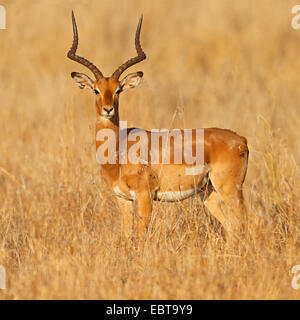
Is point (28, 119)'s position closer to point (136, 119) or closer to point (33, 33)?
point (136, 119)

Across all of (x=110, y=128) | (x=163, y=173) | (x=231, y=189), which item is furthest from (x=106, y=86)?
(x=231, y=189)

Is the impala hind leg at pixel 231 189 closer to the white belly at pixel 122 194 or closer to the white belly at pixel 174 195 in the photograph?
the white belly at pixel 174 195

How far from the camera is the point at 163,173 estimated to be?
7.15 meters

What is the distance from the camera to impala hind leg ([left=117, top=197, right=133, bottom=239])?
6.97 metres

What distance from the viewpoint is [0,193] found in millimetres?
9000

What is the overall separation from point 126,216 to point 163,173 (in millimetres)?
608

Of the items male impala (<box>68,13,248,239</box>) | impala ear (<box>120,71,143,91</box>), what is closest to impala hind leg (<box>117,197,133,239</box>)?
male impala (<box>68,13,248,239</box>)

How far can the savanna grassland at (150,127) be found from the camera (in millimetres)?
5766

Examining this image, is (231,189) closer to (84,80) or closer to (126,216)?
(126,216)

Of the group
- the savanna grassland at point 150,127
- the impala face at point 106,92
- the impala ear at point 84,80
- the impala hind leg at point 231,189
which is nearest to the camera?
the savanna grassland at point 150,127

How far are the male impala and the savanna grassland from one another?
0.79 ft

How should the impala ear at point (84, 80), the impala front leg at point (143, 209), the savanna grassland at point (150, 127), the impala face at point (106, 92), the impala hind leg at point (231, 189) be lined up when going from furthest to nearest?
the impala ear at point (84, 80)
the impala hind leg at point (231, 189)
the impala front leg at point (143, 209)
the impala face at point (106, 92)
the savanna grassland at point (150, 127)

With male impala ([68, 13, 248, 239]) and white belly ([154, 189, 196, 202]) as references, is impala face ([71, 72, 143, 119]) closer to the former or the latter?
male impala ([68, 13, 248, 239])

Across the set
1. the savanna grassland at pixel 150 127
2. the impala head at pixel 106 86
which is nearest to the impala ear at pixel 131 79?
the impala head at pixel 106 86
